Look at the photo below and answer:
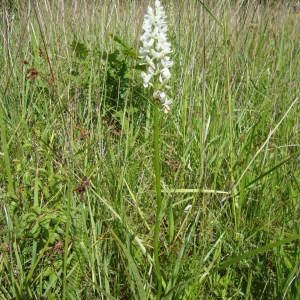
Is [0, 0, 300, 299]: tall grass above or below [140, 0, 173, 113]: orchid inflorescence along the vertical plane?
below

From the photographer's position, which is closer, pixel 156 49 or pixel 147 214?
pixel 156 49

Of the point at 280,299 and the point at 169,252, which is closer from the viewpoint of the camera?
the point at 280,299

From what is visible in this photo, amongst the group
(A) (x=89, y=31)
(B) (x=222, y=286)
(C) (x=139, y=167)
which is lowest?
(B) (x=222, y=286)

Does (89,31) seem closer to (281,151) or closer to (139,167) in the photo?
(139,167)

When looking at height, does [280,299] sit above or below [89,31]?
below

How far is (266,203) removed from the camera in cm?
129

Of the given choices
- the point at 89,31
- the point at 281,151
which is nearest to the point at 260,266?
the point at 281,151

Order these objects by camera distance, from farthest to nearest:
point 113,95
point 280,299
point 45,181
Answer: point 113,95
point 45,181
point 280,299

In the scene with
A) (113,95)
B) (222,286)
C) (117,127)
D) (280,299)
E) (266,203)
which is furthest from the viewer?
(113,95)

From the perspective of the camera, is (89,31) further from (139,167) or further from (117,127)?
(139,167)

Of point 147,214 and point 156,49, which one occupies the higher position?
point 156,49

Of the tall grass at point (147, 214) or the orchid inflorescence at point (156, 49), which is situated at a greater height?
the orchid inflorescence at point (156, 49)

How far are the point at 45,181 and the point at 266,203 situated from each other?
2.68 ft

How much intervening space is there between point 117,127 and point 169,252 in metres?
0.97
